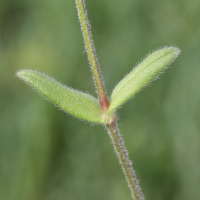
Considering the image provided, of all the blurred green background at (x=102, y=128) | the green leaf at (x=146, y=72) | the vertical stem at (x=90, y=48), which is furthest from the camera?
the blurred green background at (x=102, y=128)

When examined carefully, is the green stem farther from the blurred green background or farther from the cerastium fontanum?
the blurred green background

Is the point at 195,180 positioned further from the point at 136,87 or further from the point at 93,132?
the point at 136,87

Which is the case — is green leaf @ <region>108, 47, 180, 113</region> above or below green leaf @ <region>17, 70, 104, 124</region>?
above

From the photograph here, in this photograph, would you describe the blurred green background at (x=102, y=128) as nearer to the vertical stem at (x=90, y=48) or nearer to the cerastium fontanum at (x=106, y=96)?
the cerastium fontanum at (x=106, y=96)

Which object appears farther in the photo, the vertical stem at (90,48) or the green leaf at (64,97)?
the green leaf at (64,97)

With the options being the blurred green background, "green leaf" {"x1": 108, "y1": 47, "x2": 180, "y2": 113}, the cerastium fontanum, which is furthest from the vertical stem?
the blurred green background

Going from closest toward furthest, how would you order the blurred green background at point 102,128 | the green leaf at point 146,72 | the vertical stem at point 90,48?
the vertical stem at point 90,48 → the green leaf at point 146,72 → the blurred green background at point 102,128

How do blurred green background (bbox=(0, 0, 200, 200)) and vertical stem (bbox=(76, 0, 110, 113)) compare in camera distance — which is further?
blurred green background (bbox=(0, 0, 200, 200))

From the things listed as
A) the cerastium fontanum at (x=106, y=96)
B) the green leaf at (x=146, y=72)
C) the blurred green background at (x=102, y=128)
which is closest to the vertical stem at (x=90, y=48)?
the cerastium fontanum at (x=106, y=96)
